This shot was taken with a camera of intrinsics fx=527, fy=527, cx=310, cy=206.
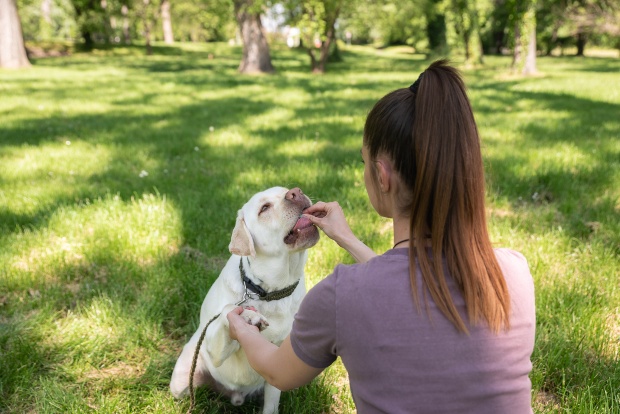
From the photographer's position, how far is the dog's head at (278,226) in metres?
2.44

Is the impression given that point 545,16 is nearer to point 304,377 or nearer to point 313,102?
point 313,102

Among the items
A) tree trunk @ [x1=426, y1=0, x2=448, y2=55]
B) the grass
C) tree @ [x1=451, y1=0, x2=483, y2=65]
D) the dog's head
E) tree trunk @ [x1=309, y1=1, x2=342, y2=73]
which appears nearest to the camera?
the dog's head

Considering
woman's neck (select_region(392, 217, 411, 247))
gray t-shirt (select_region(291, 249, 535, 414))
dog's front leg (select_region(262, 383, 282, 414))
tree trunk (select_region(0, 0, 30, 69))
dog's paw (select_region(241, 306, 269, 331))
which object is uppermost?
tree trunk (select_region(0, 0, 30, 69))

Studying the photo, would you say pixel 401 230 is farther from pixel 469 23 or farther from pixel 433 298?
pixel 469 23

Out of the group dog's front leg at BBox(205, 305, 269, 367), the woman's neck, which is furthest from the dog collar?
the woman's neck

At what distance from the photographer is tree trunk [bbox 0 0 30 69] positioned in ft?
63.3

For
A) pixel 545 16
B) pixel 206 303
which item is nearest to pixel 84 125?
pixel 206 303

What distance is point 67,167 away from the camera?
622 cm

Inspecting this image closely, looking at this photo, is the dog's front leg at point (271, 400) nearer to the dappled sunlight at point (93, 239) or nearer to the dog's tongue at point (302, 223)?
the dog's tongue at point (302, 223)

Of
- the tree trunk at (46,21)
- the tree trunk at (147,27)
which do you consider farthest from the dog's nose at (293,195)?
the tree trunk at (46,21)

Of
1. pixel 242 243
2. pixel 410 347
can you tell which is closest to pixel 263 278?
pixel 242 243

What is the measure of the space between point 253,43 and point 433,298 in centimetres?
1894

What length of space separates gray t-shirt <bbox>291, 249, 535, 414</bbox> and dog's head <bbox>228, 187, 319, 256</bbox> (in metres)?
0.84

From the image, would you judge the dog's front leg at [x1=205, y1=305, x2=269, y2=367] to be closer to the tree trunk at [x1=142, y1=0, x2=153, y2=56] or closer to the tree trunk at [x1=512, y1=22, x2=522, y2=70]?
the tree trunk at [x1=512, y1=22, x2=522, y2=70]
